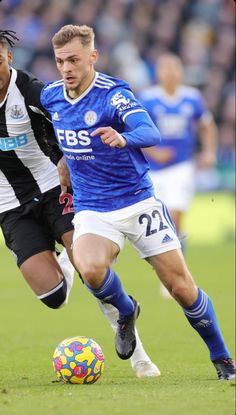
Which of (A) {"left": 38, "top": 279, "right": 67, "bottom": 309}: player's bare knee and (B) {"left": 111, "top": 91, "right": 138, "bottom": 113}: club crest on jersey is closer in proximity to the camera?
(B) {"left": 111, "top": 91, "right": 138, "bottom": 113}: club crest on jersey

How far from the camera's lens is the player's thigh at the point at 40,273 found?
7551 millimetres

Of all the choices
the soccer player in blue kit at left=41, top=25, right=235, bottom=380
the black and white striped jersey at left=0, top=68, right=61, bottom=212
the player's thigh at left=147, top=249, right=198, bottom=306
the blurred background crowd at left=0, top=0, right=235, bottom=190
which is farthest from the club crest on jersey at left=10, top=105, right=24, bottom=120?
the blurred background crowd at left=0, top=0, right=235, bottom=190

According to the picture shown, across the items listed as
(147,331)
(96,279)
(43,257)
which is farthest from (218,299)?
(96,279)

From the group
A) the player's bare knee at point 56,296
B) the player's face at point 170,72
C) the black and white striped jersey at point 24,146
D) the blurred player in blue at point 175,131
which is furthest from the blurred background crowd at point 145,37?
the player's bare knee at point 56,296

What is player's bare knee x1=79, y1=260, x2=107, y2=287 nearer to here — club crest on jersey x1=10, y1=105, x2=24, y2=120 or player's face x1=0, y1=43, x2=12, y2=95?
club crest on jersey x1=10, y1=105, x2=24, y2=120

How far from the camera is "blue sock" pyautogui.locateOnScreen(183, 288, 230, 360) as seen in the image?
6.83 m

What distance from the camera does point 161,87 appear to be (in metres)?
13.9

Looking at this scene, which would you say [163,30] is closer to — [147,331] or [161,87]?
[161,87]

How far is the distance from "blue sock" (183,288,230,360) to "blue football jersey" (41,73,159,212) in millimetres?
810

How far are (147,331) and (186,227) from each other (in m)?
9.35

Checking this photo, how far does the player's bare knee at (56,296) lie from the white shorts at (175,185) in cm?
611

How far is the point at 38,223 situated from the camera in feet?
25.7

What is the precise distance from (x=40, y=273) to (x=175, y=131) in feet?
21.8

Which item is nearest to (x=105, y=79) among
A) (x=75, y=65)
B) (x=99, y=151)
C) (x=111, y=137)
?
(x=75, y=65)
